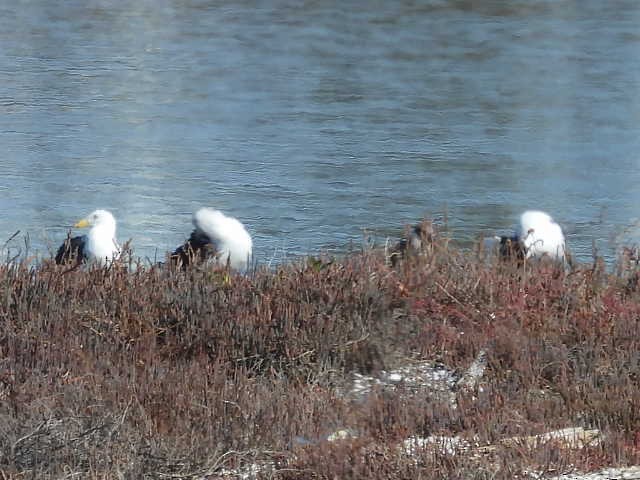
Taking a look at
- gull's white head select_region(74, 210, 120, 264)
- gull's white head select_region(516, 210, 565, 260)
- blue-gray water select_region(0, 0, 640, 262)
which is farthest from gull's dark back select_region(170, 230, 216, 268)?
gull's white head select_region(516, 210, 565, 260)

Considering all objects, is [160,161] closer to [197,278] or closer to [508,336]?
[197,278]

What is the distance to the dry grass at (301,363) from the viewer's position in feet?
14.0

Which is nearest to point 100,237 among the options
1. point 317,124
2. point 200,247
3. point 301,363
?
point 200,247

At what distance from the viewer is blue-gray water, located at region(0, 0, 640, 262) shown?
11.5 m

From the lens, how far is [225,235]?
8391 millimetres

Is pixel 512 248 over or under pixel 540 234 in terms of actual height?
over

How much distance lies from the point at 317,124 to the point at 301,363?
33.5 feet

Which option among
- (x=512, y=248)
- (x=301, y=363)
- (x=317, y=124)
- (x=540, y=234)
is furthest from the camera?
(x=317, y=124)

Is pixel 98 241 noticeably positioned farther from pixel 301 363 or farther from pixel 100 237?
pixel 301 363

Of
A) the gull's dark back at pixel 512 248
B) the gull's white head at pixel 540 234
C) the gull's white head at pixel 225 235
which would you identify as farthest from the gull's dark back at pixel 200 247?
the gull's white head at pixel 540 234

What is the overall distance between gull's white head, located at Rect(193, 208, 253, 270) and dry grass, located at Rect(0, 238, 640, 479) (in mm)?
1689

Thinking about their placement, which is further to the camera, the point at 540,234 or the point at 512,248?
the point at 540,234

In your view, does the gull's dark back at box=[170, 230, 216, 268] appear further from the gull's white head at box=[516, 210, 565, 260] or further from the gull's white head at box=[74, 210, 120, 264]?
the gull's white head at box=[516, 210, 565, 260]

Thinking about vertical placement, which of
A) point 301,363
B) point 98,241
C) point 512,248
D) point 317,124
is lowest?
point 317,124
